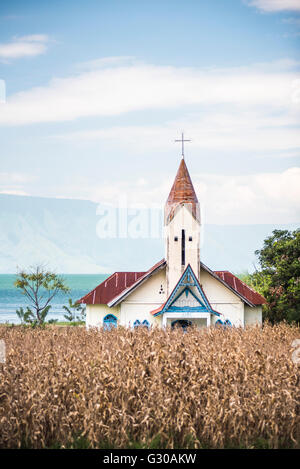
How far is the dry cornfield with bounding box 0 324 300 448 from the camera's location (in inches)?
476

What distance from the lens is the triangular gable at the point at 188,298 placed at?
2686 centimetres

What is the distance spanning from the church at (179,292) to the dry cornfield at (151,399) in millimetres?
11725

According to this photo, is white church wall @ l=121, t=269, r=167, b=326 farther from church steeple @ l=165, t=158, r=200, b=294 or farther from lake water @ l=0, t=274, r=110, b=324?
lake water @ l=0, t=274, r=110, b=324

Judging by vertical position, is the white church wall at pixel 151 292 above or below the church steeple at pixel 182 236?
below

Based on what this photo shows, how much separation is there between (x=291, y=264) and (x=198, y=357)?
60.2 ft

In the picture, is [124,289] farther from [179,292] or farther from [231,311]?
[231,311]

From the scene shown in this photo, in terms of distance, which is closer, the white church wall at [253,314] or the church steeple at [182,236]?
the church steeple at [182,236]

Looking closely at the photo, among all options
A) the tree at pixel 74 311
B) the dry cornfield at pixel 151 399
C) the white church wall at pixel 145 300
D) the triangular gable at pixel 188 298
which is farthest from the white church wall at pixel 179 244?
the dry cornfield at pixel 151 399

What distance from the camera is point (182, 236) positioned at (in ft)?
93.2

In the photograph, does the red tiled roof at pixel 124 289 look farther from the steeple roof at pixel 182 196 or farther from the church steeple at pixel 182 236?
the steeple roof at pixel 182 196

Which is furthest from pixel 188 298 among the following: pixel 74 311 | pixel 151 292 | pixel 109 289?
pixel 74 311
